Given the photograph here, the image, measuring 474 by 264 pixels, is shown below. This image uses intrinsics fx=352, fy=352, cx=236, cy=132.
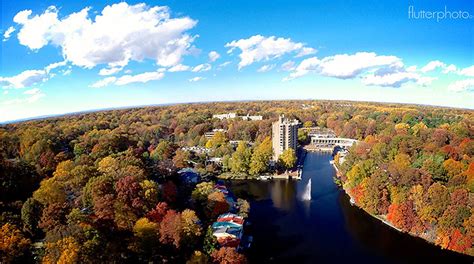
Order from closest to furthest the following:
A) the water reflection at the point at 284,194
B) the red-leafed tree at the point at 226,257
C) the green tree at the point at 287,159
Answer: the red-leafed tree at the point at 226,257, the water reflection at the point at 284,194, the green tree at the point at 287,159

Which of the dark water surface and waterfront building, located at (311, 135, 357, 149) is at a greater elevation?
waterfront building, located at (311, 135, 357, 149)

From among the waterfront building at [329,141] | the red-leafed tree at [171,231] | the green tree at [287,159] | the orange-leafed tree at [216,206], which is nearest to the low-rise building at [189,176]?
the orange-leafed tree at [216,206]

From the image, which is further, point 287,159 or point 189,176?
point 287,159

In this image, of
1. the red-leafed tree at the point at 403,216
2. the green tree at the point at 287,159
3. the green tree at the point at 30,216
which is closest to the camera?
the green tree at the point at 30,216

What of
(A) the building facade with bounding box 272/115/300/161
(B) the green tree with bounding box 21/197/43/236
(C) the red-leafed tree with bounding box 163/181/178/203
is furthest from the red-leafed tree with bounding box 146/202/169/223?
(A) the building facade with bounding box 272/115/300/161

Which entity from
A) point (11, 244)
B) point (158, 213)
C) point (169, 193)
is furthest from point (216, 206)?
point (11, 244)

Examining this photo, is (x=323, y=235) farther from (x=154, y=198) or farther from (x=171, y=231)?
(x=154, y=198)

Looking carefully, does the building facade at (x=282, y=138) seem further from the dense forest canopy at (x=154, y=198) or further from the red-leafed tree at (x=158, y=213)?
the red-leafed tree at (x=158, y=213)

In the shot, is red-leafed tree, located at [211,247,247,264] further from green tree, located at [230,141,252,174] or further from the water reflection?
green tree, located at [230,141,252,174]
